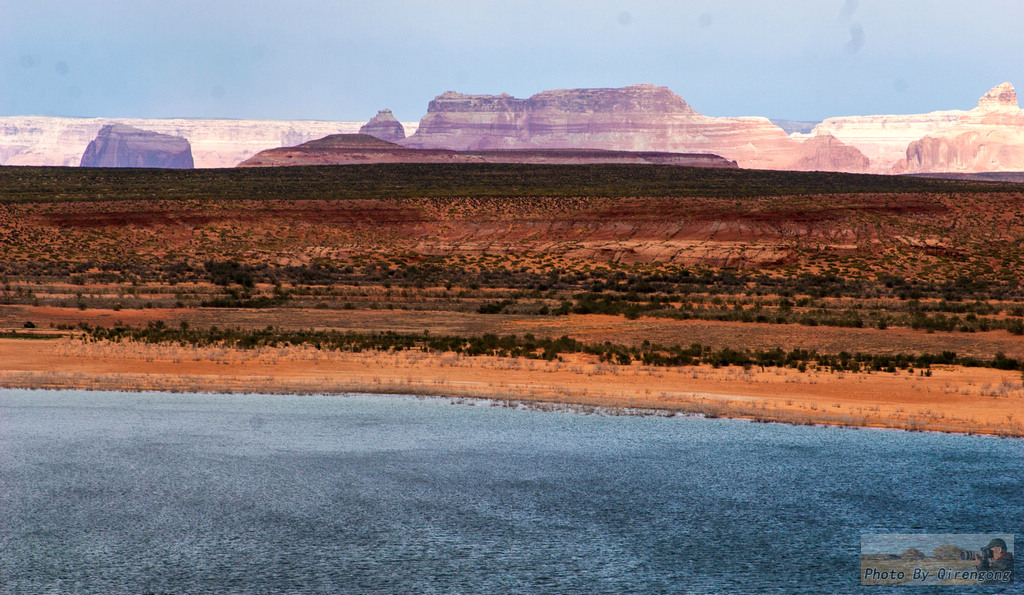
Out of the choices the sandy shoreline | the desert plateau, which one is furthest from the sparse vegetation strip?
the sandy shoreline

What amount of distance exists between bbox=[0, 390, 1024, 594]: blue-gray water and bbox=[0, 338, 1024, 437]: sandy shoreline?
6.51ft

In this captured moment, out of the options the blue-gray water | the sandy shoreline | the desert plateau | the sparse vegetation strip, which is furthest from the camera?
the sparse vegetation strip

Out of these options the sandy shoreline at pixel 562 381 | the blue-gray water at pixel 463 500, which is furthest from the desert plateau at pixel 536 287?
the blue-gray water at pixel 463 500

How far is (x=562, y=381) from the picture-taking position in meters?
28.6

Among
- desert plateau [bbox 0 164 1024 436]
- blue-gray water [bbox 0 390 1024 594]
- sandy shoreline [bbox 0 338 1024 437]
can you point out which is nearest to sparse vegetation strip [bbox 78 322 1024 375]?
desert plateau [bbox 0 164 1024 436]

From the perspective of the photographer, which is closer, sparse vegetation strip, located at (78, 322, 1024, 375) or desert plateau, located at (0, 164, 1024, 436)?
desert plateau, located at (0, 164, 1024, 436)

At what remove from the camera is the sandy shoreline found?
24.3m

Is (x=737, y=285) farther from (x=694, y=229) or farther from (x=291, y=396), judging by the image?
(x=291, y=396)

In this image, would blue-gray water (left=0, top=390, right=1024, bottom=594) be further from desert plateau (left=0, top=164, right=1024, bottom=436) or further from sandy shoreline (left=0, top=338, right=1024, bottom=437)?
desert plateau (left=0, top=164, right=1024, bottom=436)

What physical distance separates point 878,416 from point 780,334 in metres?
16.4

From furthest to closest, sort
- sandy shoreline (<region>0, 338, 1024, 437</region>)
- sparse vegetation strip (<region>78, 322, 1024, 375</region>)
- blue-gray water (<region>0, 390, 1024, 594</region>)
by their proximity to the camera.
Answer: sparse vegetation strip (<region>78, 322, 1024, 375</region>), sandy shoreline (<region>0, 338, 1024, 437</region>), blue-gray water (<region>0, 390, 1024, 594</region>)

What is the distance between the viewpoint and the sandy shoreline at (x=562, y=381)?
957 inches

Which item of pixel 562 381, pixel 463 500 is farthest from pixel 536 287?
pixel 463 500

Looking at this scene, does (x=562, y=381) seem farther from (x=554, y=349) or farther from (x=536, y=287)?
(x=536, y=287)
